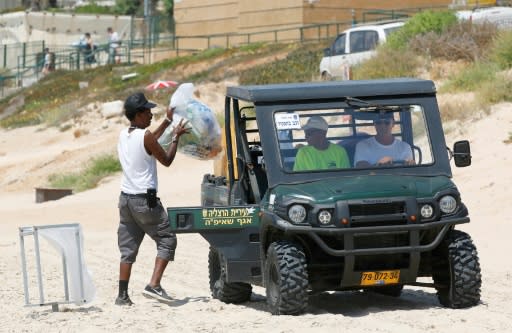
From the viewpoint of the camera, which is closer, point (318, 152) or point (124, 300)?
point (318, 152)

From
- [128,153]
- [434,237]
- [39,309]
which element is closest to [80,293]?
[39,309]

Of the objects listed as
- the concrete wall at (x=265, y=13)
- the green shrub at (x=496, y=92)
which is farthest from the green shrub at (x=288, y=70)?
the green shrub at (x=496, y=92)

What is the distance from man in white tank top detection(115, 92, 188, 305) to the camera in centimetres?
1036

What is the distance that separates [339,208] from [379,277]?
2.15ft

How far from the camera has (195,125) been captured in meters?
10.9

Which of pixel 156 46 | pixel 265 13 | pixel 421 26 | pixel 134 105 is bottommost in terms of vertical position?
pixel 156 46

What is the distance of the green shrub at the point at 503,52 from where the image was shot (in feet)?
80.1

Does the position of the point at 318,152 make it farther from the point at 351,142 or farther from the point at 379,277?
the point at 379,277

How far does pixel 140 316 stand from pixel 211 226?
2.97 ft

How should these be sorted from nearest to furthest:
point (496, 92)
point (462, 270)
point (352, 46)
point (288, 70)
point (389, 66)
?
1. point (462, 270)
2. point (496, 92)
3. point (389, 66)
4. point (352, 46)
5. point (288, 70)

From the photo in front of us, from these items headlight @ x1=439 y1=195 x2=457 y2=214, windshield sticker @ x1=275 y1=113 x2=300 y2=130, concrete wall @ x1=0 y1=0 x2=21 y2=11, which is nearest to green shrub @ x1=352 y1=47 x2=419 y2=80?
windshield sticker @ x1=275 y1=113 x2=300 y2=130

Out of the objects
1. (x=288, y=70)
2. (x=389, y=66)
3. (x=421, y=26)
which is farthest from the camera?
(x=288, y=70)

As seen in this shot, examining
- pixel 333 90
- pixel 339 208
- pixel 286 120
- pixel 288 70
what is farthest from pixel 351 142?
pixel 288 70

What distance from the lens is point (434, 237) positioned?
9.47 metres
